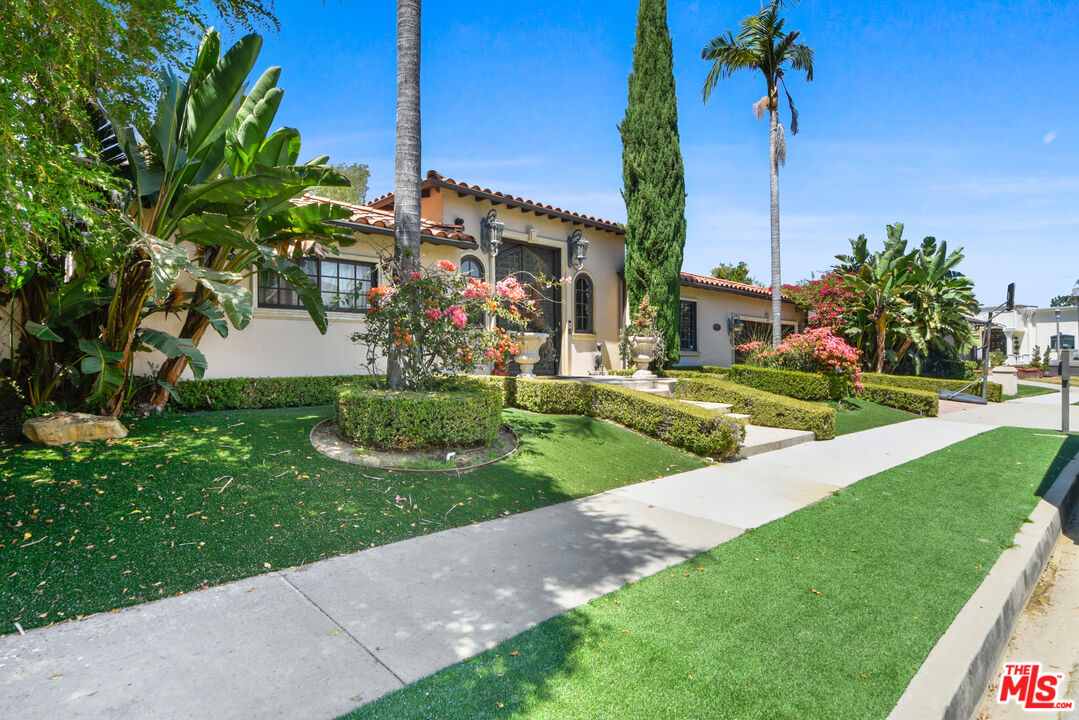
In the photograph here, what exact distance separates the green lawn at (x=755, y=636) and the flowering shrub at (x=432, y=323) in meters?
3.96

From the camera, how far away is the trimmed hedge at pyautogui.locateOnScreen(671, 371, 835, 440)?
1008 cm

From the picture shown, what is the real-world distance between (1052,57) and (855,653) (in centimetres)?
1497

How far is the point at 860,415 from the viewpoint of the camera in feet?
42.9

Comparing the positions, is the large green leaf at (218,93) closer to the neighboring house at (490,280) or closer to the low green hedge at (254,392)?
the neighboring house at (490,280)

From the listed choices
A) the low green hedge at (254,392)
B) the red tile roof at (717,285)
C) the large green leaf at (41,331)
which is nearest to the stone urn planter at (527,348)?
the low green hedge at (254,392)

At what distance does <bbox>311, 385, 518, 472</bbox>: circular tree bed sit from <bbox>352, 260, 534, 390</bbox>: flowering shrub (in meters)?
0.50

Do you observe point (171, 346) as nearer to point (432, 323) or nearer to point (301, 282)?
point (301, 282)

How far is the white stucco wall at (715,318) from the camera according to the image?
1852cm

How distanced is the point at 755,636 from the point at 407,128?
6925mm

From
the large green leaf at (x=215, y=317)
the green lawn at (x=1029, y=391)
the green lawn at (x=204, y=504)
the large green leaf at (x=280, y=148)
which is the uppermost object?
the large green leaf at (x=280, y=148)

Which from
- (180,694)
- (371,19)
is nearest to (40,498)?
(180,694)

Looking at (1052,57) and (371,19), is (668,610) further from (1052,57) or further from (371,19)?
(1052,57)

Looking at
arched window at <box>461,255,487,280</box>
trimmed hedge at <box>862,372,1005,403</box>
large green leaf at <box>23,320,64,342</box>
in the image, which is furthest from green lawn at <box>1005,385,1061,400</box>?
large green leaf at <box>23,320,64,342</box>

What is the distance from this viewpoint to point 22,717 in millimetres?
2109
